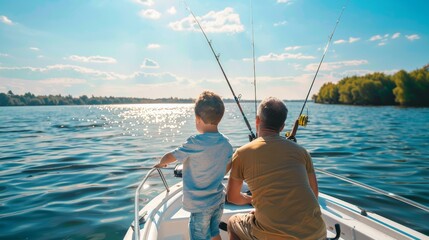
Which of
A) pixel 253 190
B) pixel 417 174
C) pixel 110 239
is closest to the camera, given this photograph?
pixel 253 190

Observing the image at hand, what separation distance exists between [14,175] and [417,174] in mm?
12103

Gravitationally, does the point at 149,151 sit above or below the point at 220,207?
below

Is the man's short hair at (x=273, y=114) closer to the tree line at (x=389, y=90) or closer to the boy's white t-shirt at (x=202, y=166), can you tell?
the boy's white t-shirt at (x=202, y=166)

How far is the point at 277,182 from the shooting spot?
6.87 feet

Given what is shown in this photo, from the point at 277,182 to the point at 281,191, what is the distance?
0.07m

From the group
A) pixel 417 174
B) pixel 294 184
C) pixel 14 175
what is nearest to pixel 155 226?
pixel 294 184

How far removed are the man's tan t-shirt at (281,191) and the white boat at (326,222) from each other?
118cm

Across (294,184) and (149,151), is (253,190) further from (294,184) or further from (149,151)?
(149,151)

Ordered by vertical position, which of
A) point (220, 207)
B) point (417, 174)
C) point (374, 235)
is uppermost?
point (220, 207)

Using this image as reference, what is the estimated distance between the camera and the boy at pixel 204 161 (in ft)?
8.38

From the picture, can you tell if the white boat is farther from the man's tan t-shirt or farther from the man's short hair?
the man's short hair

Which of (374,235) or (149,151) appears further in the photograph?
(149,151)

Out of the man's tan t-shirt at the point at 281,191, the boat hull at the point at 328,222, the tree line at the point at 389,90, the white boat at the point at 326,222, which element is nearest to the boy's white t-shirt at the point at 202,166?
the man's tan t-shirt at the point at 281,191

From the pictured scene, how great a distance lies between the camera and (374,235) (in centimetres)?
319
